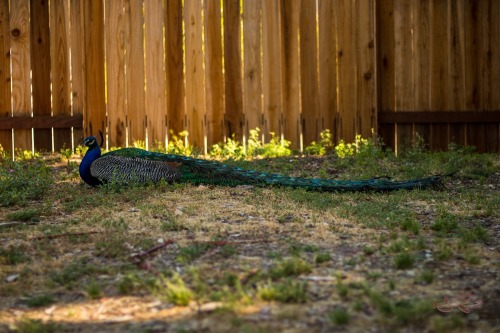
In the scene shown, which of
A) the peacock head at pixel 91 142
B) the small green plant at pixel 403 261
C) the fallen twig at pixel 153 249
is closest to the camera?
the small green plant at pixel 403 261

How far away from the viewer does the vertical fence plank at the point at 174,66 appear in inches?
395

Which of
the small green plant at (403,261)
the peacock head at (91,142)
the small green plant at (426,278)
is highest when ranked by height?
the peacock head at (91,142)

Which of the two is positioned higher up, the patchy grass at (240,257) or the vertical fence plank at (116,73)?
the vertical fence plank at (116,73)

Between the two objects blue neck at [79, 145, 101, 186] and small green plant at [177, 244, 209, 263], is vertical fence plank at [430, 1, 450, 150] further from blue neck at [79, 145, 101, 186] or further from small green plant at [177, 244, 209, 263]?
small green plant at [177, 244, 209, 263]

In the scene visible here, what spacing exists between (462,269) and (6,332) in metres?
2.76

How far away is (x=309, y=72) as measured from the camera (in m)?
9.99

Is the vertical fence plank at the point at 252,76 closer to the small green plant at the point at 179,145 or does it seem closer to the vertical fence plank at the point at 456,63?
the small green plant at the point at 179,145

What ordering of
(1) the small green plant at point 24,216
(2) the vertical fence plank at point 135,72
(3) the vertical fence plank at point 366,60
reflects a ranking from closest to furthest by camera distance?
(1) the small green plant at point 24,216 < (3) the vertical fence plank at point 366,60 < (2) the vertical fence plank at point 135,72

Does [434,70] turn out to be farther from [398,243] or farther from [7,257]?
[7,257]

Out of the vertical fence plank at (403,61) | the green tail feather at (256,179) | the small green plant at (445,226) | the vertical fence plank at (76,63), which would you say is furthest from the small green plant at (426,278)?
the vertical fence plank at (76,63)

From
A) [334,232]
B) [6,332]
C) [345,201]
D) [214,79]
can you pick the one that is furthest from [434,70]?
[6,332]

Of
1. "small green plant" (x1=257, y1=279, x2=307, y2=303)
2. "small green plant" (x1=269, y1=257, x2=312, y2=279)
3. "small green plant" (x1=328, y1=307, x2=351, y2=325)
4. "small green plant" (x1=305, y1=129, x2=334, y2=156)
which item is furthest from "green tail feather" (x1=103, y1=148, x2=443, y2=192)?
"small green plant" (x1=328, y1=307, x2=351, y2=325)

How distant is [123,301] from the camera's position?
4.14 metres

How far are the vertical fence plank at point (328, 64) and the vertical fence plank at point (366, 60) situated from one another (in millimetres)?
344
